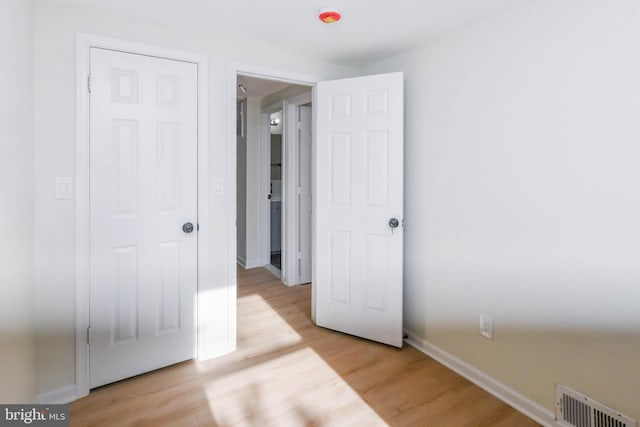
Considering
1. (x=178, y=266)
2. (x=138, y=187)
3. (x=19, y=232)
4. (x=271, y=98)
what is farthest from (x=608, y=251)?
(x=271, y=98)

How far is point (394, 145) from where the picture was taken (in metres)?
2.51

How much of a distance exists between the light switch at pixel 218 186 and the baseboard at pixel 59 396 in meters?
1.38

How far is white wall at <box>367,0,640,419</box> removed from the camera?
1531mm

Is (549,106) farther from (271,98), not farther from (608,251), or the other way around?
(271,98)

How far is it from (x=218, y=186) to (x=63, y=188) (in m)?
0.86

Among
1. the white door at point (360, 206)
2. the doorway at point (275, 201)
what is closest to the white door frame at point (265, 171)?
the doorway at point (275, 201)

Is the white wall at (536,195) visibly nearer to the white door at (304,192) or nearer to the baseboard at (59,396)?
the white door at (304,192)

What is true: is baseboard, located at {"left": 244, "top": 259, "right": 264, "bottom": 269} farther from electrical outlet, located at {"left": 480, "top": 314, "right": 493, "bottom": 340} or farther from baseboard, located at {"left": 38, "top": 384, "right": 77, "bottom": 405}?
electrical outlet, located at {"left": 480, "top": 314, "right": 493, "bottom": 340}

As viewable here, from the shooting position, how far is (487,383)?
6.88ft

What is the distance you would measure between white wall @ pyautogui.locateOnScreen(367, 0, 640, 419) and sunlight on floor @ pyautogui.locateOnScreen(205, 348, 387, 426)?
0.84m

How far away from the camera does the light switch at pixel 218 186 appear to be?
2.38 metres

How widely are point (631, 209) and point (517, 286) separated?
0.67 m

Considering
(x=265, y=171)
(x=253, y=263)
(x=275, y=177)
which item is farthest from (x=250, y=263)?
(x=275, y=177)

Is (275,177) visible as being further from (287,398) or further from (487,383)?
(487,383)
